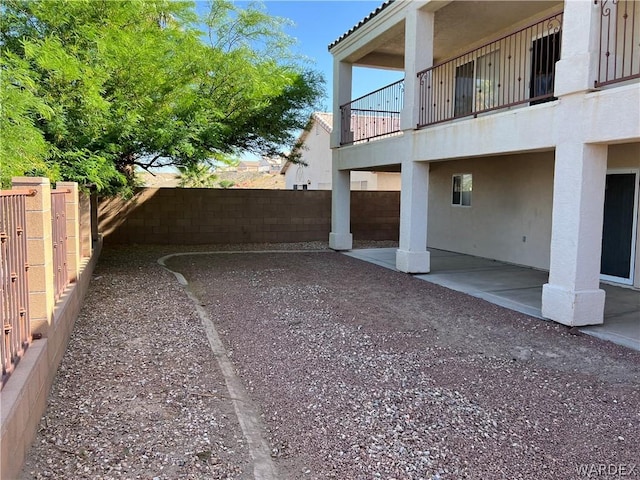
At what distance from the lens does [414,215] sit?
404 inches

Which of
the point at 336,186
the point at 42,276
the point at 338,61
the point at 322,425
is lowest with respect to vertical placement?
the point at 322,425

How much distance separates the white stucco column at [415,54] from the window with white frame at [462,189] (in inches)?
144

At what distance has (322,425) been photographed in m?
3.79

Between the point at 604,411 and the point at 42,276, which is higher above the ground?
the point at 42,276

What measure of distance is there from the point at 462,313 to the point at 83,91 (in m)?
6.58

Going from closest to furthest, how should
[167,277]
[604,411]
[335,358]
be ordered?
[604,411] < [335,358] < [167,277]

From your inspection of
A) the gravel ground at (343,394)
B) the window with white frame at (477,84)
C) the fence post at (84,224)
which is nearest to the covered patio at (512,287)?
the gravel ground at (343,394)

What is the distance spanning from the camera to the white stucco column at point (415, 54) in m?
9.91

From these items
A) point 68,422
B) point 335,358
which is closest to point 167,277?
point 335,358

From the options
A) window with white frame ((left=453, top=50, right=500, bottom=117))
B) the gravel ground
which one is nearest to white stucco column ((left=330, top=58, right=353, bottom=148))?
window with white frame ((left=453, top=50, right=500, bottom=117))

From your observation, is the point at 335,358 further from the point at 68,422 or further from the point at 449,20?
the point at 449,20

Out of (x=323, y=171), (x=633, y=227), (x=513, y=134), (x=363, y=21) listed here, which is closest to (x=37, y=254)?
(x=513, y=134)

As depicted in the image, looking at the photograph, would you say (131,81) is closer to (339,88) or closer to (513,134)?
(513,134)

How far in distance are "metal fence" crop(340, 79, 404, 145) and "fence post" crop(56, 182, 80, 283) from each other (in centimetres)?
697
